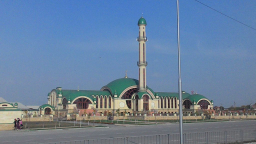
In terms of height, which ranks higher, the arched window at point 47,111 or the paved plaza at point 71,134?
the paved plaza at point 71,134

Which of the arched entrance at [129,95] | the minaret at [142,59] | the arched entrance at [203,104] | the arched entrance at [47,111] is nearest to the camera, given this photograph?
the arched entrance at [47,111]

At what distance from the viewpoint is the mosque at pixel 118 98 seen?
64.1 metres

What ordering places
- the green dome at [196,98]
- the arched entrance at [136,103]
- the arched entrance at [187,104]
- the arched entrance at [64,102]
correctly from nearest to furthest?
the arched entrance at [64,102] → the arched entrance at [136,103] → the green dome at [196,98] → the arched entrance at [187,104]

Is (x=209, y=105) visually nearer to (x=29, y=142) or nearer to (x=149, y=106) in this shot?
(x=149, y=106)

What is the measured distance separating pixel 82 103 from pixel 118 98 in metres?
8.93

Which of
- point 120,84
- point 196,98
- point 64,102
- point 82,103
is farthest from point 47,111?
point 196,98

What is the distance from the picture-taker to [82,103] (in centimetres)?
6444

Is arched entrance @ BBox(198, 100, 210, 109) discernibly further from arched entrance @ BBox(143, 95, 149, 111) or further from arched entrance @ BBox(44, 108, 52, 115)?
arched entrance @ BBox(44, 108, 52, 115)

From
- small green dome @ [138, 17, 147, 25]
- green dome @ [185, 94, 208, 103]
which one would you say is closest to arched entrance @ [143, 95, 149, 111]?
green dome @ [185, 94, 208, 103]

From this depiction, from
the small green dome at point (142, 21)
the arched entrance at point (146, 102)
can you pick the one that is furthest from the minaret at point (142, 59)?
the arched entrance at point (146, 102)

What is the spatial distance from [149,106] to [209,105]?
19.8 meters

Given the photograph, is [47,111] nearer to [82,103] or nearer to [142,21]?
[82,103]

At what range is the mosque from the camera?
64.1 metres

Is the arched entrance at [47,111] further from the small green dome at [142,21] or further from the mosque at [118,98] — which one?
the small green dome at [142,21]
